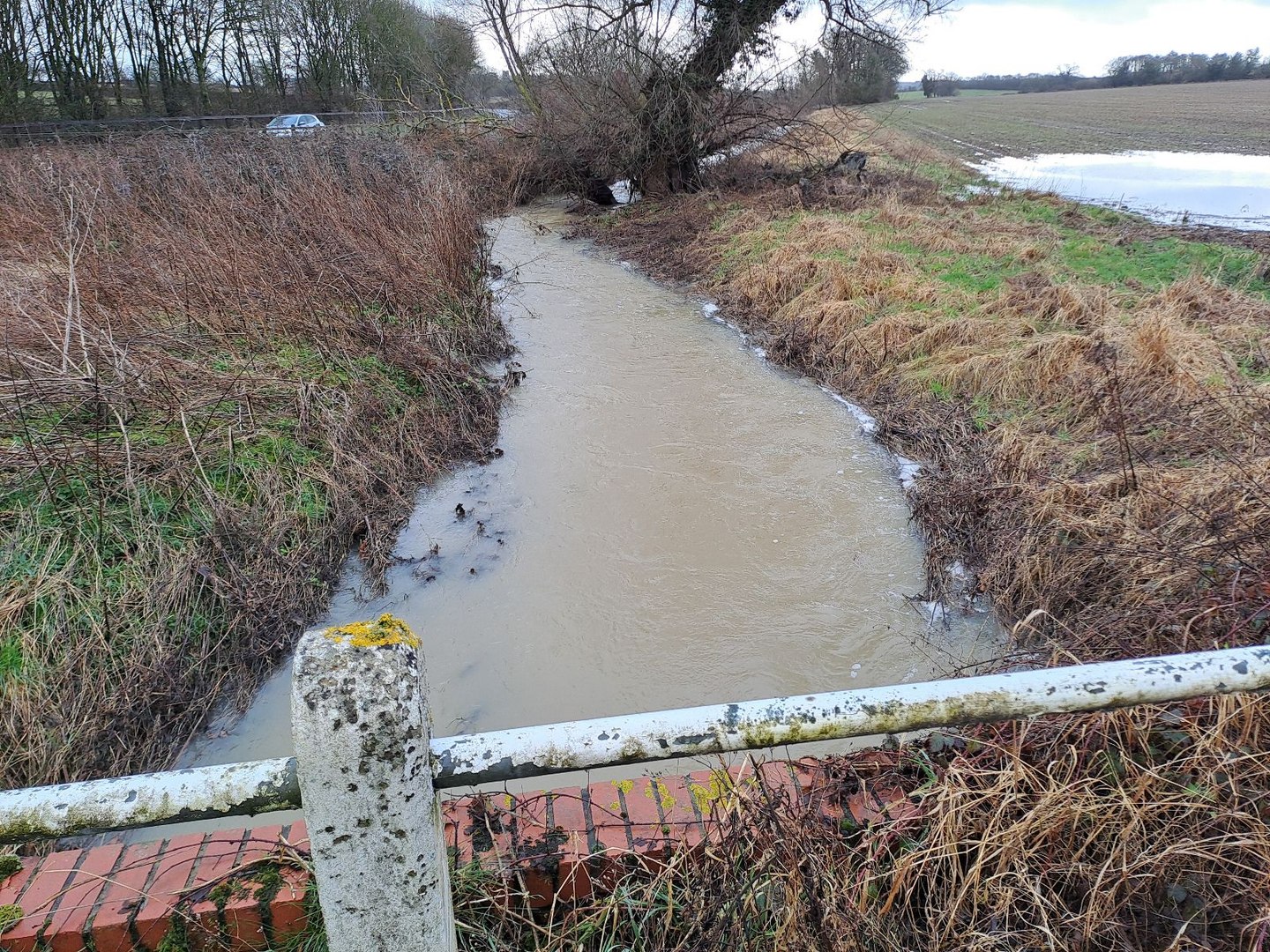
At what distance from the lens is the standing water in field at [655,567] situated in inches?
137

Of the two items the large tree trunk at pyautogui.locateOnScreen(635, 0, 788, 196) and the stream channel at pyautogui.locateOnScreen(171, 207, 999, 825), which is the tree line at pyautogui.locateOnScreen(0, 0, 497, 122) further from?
the stream channel at pyautogui.locateOnScreen(171, 207, 999, 825)

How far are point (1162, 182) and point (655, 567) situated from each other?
17.2m

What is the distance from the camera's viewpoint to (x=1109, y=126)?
28.5 metres

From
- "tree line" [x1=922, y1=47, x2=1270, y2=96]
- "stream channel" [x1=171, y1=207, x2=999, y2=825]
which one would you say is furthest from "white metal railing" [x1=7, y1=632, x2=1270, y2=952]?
"tree line" [x1=922, y1=47, x2=1270, y2=96]

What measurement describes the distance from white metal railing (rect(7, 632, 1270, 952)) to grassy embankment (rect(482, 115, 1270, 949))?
0.62 meters

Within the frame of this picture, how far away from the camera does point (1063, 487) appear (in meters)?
4.01

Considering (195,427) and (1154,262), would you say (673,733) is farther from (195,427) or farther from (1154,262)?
(1154,262)

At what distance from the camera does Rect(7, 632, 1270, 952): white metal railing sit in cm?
95

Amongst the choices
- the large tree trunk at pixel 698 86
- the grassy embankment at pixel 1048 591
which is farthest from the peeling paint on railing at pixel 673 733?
the large tree trunk at pixel 698 86

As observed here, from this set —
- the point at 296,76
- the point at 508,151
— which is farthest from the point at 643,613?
the point at 296,76

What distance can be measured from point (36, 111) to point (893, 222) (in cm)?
2119

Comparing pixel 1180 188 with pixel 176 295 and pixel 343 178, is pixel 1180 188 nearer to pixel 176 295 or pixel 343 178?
pixel 343 178

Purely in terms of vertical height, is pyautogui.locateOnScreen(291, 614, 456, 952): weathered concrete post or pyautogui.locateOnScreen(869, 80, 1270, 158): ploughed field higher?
pyautogui.locateOnScreen(869, 80, 1270, 158): ploughed field

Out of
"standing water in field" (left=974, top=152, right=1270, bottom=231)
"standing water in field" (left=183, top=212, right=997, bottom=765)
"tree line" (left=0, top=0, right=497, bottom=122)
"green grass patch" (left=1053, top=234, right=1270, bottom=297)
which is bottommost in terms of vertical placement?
"standing water in field" (left=183, top=212, right=997, bottom=765)
